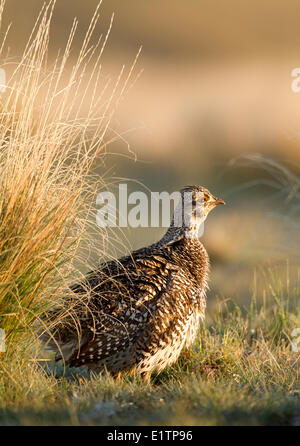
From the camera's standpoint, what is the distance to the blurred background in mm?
11617

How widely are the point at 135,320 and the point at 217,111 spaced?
1544 centimetres

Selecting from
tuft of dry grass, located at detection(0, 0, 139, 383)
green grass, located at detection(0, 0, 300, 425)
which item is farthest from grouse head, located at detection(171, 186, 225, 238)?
tuft of dry grass, located at detection(0, 0, 139, 383)

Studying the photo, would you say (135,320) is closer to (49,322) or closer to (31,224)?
(49,322)

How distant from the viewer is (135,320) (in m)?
5.39

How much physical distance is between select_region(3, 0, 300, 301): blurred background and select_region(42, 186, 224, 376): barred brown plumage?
128 inches

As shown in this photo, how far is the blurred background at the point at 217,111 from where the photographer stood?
1162 cm

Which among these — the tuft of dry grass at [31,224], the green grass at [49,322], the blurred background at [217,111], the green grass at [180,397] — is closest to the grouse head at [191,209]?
the green grass at [180,397]

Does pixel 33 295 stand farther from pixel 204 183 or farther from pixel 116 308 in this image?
pixel 204 183

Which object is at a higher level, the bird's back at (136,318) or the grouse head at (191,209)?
the grouse head at (191,209)

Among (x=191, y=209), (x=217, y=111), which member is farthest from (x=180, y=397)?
(x=217, y=111)

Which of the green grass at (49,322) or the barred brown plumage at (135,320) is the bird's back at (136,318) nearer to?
the barred brown plumage at (135,320)

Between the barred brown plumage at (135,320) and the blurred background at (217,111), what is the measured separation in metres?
3.24

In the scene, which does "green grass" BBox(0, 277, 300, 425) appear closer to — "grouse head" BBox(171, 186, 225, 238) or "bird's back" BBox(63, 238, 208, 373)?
"bird's back" BBox(63, 238, 208, 373)
